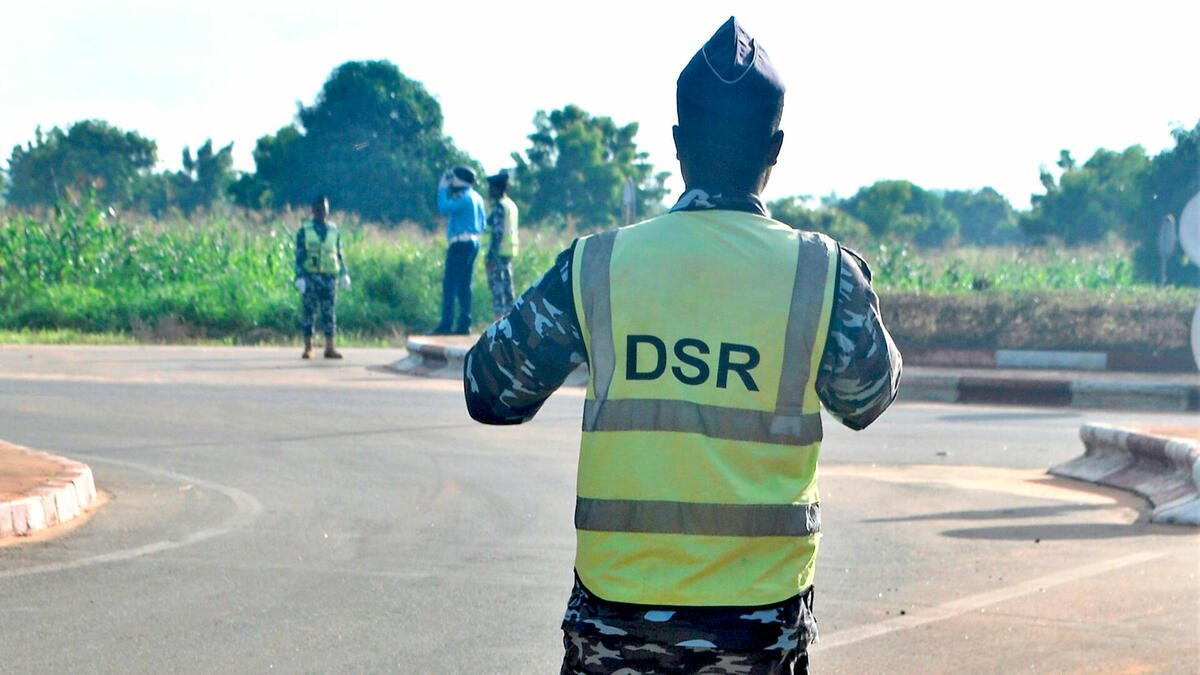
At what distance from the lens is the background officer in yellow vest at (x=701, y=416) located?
2.53 m

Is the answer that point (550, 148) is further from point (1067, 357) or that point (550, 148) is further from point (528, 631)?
point (528, 631)

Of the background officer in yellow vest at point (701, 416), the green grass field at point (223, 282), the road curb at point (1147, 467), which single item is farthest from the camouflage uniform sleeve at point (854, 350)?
the green grass field at point (223, 282)

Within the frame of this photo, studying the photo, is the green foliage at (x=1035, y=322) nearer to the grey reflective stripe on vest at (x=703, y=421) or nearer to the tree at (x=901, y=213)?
the grey reflective stripe on vest at (x=703, y=421)

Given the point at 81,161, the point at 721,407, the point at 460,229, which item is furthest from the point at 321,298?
the point at 81,161

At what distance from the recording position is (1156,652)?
223 inches

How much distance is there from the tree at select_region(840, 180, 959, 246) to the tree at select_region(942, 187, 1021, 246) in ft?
26.6

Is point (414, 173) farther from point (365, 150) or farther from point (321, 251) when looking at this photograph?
point (321, 251)

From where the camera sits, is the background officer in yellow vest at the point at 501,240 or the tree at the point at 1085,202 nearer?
the background officer in yellow vest at the point at 501,240

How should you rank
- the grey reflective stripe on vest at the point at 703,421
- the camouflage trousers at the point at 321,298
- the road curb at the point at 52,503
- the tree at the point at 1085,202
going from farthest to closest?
the tree at the point at 1085,202 < the camouflage trousers at the point at 321,298 < the road curb at the point at 52,503 < the grey reflective stripe on vest at the point at 703,421

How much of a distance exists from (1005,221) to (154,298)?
63.6m

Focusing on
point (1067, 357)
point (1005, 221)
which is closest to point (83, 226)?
point (1067, 357)

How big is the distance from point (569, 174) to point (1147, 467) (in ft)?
159

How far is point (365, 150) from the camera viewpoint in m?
53.4

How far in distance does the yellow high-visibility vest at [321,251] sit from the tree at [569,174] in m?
38.9
